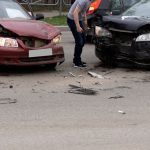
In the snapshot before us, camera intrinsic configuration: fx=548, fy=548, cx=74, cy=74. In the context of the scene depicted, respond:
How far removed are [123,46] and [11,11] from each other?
7.83 ft

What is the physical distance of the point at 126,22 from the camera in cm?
1024

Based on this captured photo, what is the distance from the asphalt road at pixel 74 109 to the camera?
19.1 feet

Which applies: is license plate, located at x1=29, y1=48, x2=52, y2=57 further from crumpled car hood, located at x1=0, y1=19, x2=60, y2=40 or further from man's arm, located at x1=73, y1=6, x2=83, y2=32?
man's arm, located at x1=73, y1=6, x2=83, y2=32

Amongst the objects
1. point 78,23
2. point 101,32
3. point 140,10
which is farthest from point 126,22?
point 140,10

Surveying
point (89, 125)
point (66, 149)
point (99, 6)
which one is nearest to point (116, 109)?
point (89, 125)

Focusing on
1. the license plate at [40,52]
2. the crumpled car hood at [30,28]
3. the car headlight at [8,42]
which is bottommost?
the license plate at [40,52]

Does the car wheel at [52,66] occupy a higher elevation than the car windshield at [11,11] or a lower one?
lower

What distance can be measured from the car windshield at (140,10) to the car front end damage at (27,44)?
1847 mm

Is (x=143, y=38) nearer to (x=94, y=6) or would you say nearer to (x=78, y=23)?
(x=78, y=23)

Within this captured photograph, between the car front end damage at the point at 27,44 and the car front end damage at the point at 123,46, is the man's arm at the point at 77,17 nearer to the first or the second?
the car front end damage at the point at 123,46

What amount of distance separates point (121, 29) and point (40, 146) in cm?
504

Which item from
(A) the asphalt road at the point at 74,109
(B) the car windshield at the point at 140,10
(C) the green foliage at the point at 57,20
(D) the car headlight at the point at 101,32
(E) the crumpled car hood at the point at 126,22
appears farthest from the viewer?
(C) the green foliage at the point at 57,20

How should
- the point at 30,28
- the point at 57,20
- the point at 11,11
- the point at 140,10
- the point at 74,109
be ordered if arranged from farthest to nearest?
1. the point at 57,20
2. the point at 140,10
3. the point at 11,11
4. the point at 30,28
5. the point at 74,109

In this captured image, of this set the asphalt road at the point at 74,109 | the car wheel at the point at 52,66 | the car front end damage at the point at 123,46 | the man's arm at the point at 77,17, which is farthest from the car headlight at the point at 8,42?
the car front end damage at the point at 123,46
